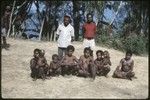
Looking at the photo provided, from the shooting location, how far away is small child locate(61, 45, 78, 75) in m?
12.4

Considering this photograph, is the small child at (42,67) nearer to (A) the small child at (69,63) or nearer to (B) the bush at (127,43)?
(A) the small child at (69,63)

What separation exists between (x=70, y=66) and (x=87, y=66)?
0.47 meters

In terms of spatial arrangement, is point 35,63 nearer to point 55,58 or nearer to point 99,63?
point 55,58

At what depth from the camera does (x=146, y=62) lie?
15.7 metres

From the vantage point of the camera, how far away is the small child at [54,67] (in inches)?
482

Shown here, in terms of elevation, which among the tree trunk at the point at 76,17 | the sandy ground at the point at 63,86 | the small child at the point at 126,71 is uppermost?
the tree trunk at the point at 76,17

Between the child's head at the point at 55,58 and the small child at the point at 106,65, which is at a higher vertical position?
the child's head at the point at 55,58

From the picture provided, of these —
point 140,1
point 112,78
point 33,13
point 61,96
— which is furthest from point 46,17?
point 61,96

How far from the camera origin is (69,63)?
488 inches

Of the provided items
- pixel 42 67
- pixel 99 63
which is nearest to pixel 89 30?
pixel 99 63

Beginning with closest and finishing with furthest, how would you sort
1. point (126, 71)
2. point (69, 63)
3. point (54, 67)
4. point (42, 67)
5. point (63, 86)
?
1. point (63, 86)
2. point (42, 67)
3. point (54, 67)
4. point (69, 63)
5. point (126, 71)

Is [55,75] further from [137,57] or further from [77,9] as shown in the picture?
[77,9]

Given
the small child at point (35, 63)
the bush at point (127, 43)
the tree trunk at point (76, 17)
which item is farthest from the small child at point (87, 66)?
the tree trunk at point (76, 17)

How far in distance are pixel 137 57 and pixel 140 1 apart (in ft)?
16.5
